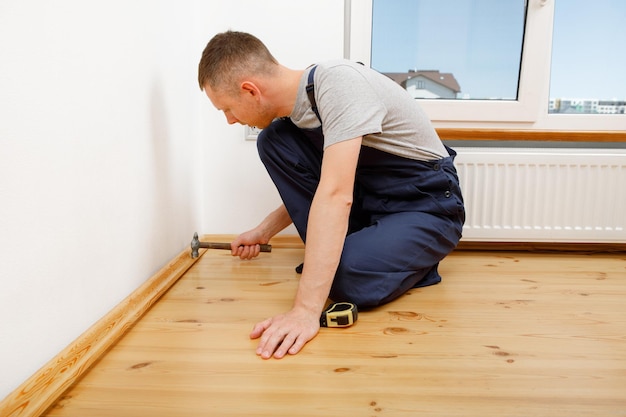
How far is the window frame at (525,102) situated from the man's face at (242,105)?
636 mm

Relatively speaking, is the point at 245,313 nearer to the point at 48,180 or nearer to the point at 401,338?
the point at 401,338

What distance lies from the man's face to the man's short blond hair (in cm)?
2

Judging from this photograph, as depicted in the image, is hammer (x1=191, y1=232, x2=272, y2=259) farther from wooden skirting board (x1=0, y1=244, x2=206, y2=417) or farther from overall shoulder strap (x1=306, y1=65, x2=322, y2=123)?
overall shoulder strap (x1=306, y1=65, x2=322, y2=123)

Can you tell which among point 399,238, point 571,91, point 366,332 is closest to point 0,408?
point 366,332

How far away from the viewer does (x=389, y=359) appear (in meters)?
0.93

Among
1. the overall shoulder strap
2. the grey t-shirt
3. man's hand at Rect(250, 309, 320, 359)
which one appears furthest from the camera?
the overall shoulder strap

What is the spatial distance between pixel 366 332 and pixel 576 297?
652mm

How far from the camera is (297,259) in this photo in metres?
1.67

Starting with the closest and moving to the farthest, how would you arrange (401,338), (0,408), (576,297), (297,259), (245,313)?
1. (0,408)
2. (401,338)
3. (245,313)
4. (576,297)
5. (297,259)

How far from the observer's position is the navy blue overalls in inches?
47.1

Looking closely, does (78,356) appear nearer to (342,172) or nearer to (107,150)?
(107,150)

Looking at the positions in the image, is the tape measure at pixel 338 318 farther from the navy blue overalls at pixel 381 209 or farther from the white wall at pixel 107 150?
the white wall at pixel 107 150

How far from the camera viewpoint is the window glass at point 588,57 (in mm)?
1811

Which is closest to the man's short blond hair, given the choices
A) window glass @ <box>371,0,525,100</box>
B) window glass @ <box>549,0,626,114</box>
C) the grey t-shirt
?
the grey t-shirt
